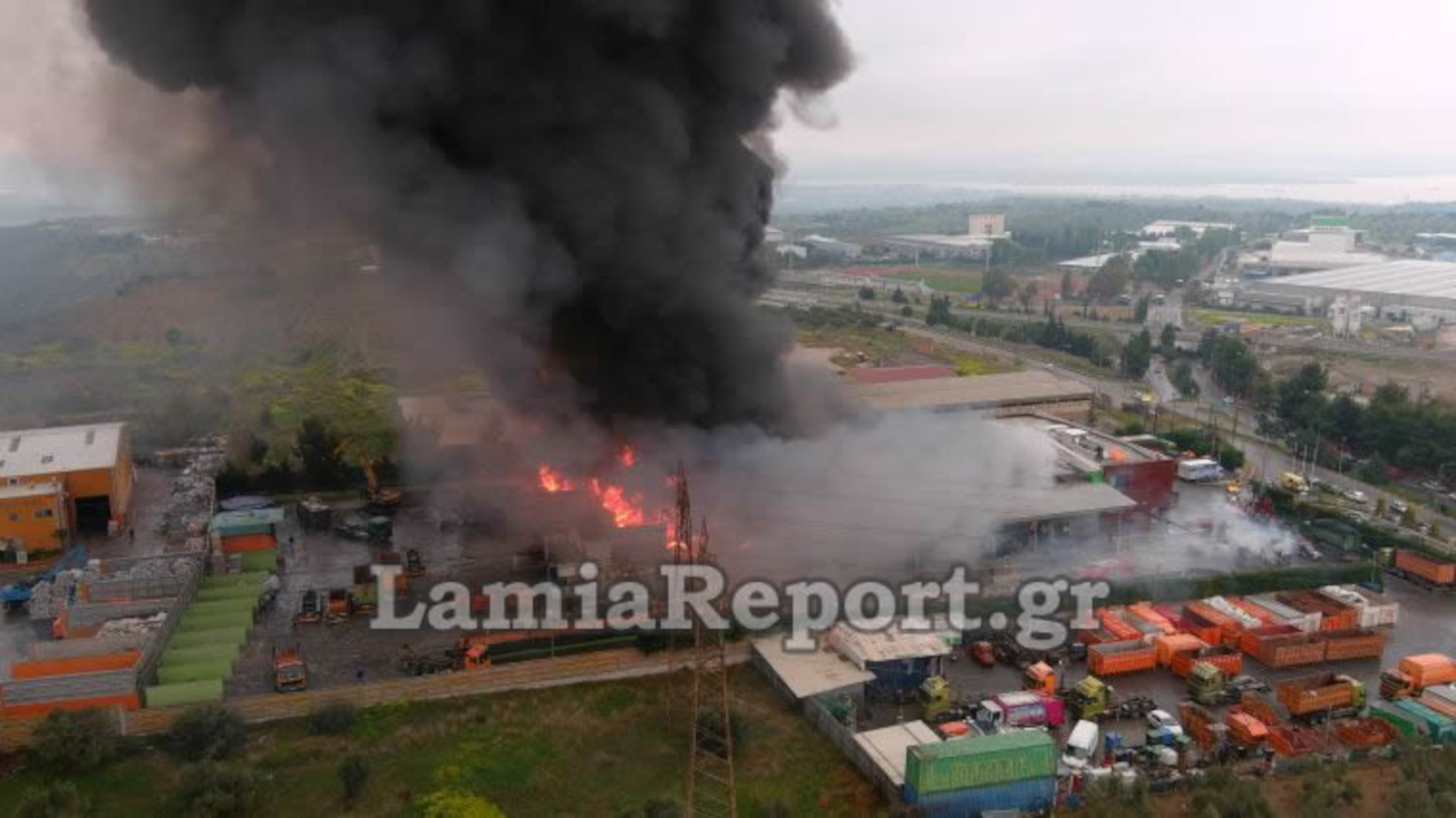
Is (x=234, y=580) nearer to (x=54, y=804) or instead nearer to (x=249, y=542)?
(x=249, y=542)

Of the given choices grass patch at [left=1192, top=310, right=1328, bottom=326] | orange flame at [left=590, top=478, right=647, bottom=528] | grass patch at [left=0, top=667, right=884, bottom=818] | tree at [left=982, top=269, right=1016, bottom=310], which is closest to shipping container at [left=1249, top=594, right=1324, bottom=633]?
grass patch at [left=0, top=667, right=884, bottom=818]

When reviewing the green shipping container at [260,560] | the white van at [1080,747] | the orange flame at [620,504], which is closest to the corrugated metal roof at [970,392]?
the orange flame at [620,504]

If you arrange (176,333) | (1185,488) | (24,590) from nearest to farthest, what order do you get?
(24,590), (1185,488), (176,333)

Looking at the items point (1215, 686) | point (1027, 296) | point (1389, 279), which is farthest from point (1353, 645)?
A: point (1389, 279)

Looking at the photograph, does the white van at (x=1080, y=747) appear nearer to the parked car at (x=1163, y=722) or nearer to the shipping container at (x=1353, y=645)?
the parked car at (x=1163, y=722)

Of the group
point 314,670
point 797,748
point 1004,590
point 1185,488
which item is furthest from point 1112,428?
point 314,670

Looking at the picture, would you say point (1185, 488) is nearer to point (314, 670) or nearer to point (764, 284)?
point (764, 284)
